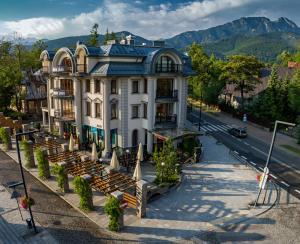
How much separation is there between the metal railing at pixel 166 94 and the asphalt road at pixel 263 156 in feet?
36.1

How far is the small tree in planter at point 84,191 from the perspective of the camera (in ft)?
57.0

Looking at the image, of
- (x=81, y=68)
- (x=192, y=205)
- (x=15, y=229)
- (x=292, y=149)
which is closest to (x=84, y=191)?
(x=15, y=229)

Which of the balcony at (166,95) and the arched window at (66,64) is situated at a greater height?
the arched window at (66,64)

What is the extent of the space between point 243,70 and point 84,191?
1628 inches

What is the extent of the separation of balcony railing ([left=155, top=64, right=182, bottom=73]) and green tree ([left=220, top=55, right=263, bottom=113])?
2277 cm

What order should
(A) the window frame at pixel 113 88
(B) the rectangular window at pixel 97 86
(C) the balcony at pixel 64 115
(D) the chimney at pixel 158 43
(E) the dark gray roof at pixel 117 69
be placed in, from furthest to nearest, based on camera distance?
(D) the chimney at pixel 158 43 → (C) the balcony at pixel 64 115 → (B) the rectangular window at pixel 97 86 → (A) the window frame at pixel 113 88 → (E) the dark gray roof at pixel 117 69

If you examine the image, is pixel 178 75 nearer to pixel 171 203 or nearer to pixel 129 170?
pixel 129 170

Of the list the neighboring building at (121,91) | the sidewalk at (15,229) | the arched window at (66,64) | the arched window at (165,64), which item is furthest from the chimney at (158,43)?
the sidewalk at (15,229)

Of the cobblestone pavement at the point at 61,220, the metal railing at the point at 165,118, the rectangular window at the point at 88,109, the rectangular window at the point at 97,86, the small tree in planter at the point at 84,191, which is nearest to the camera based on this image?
the cobblestone pavement at the point at 61,220

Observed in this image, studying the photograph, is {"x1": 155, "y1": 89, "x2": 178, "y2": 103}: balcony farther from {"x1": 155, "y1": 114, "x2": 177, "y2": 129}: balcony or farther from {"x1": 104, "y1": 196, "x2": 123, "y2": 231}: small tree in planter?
{"x1": 104, "y1": 196, "x2": 123, "y2": 231}: small tree in planter

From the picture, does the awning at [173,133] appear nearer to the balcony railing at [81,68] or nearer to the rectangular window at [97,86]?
the rectangular window at [97,86]

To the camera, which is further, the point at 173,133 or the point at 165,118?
the point at 165,118

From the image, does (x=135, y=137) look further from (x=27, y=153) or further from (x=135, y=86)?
(x=27, y=153)

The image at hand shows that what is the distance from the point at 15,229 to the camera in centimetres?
1606
